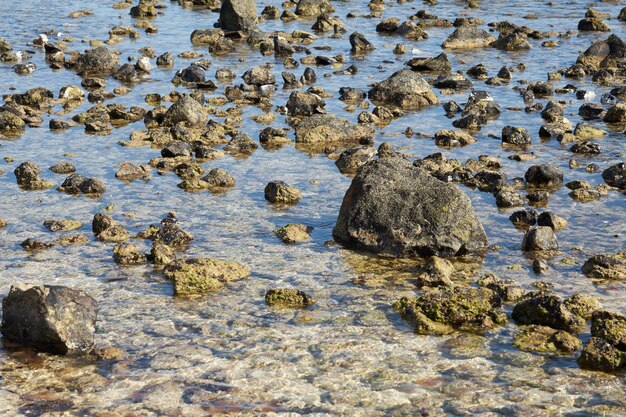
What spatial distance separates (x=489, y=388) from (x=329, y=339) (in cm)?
250

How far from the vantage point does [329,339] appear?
14000 millimetres

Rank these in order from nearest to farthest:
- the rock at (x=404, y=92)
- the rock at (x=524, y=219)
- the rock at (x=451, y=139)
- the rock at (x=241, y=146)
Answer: the rock at (x=524, y=219) < the rock at (x=241, y=146) < the rock at (x=451, y=139) < the rock at (x=404, y=92)

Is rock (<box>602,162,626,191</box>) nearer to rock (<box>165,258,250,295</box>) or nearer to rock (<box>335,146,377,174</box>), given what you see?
rock (<box>335,146,377,174</box>)

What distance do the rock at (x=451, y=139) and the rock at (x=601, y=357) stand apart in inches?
472

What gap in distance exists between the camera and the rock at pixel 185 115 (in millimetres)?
26344

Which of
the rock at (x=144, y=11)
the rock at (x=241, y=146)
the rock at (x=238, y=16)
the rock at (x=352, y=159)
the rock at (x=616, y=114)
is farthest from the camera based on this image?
the rock at (x=144, y=11)

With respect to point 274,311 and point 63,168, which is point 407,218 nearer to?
point 274,311

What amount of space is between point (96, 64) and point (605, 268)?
74.1ft

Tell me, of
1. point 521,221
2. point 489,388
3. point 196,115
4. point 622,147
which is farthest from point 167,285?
point 622,147

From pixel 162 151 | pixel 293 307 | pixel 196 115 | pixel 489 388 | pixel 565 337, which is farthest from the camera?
pixel 196 115

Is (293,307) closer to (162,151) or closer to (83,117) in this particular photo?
(162,151)

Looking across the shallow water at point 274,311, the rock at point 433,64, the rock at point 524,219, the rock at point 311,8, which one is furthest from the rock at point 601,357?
the rock at point 311,8

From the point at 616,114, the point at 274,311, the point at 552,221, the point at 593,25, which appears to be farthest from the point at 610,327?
the point at 593,25

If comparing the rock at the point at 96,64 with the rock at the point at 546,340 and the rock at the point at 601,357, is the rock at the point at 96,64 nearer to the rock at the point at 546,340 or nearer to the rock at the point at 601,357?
the rock at the point at 546,340
